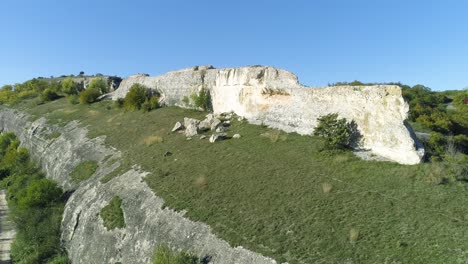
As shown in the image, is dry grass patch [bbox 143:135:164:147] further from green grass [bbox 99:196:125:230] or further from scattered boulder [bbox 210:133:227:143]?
green grass [bbox 99:196:125:230]

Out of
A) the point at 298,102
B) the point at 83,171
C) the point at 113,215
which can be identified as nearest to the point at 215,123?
the point at 298,102

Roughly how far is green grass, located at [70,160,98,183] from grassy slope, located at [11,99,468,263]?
13.8 ft

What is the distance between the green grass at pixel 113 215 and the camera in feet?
73.6

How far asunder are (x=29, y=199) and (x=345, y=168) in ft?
80.7

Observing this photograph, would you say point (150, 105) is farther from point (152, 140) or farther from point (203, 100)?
point (152, 140)

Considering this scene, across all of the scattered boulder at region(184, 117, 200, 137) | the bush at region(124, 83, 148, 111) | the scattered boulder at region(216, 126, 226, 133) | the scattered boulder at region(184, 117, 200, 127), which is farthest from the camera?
the bush at region(124, 83, 148, 111)

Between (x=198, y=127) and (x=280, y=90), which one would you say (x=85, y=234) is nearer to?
(x=198, y=127)

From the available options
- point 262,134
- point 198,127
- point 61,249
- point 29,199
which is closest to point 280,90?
point 262,134

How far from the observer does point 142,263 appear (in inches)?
749

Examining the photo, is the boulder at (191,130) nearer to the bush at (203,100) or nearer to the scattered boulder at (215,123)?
the scattered boulder at (215,123)

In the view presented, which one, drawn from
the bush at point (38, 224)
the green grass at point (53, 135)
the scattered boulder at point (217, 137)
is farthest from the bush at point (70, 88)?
the scattered boulder at point (217, 137)

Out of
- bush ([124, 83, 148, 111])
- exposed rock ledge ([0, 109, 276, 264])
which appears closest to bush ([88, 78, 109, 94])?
bush ([124, 83, 148, 111])

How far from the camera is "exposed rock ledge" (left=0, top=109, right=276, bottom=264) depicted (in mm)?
17469

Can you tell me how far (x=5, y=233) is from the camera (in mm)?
32281
